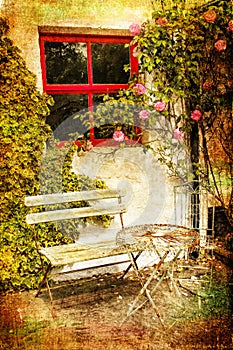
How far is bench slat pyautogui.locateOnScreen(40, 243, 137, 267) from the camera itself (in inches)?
134

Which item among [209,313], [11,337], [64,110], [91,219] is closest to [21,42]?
[64,110]

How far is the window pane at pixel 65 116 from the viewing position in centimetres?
453

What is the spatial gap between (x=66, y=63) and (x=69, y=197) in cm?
175

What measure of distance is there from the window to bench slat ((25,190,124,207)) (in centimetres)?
85

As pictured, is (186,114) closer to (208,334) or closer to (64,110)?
(64,110)

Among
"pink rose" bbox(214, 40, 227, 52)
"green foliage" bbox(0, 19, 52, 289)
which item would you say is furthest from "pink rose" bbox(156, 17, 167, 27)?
"green foliage" bbox(0, 19, 52, 289)

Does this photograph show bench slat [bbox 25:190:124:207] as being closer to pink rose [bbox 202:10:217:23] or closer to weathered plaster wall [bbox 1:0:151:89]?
weathered plaster wall [bbox 1:0:151:89]

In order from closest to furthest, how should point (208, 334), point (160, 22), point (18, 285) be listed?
point (208, 334) < point (18, 285) < point (160, 22)

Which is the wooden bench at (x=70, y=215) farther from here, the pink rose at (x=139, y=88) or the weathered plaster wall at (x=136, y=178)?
the pink rose at (x=139, y=88)

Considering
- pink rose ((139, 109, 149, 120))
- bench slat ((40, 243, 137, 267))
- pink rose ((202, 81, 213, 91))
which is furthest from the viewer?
pink rose ((202, 81, 213, 91))

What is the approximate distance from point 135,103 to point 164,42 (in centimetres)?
84

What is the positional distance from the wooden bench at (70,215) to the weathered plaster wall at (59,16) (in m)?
1.40

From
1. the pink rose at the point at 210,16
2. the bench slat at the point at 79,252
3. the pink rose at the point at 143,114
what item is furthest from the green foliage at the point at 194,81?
the bench slat at the point at 79,252

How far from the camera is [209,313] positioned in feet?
11.6
